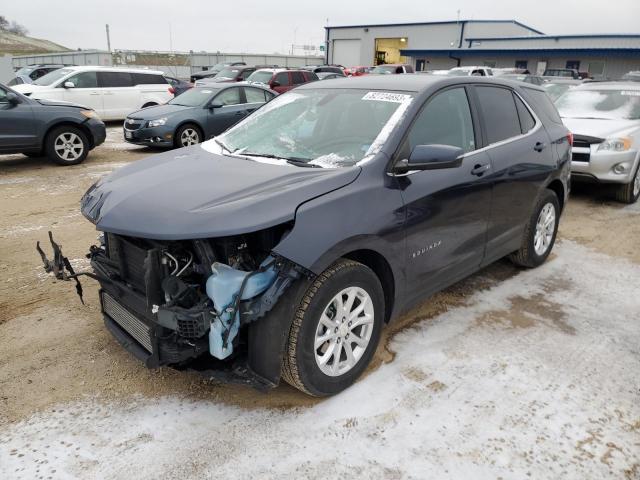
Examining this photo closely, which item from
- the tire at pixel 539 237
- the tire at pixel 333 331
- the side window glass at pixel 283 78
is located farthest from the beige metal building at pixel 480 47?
the tire at pixel 333 331

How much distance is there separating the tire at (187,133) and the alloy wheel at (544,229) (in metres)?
7.91

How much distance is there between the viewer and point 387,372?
319 cm

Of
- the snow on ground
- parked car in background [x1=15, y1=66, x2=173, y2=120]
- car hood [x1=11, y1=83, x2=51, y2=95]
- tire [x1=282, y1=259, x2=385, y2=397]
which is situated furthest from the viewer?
parked car in background [x1=15, y1=66, x2=173, y2=120]

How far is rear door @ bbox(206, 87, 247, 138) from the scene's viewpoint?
11078 millimetres

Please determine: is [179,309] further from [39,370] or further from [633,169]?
[633,169]

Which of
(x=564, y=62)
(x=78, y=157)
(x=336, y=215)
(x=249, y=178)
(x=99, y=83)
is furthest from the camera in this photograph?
(x=564, y=62)

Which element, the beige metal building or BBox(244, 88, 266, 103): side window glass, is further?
the beige metal building

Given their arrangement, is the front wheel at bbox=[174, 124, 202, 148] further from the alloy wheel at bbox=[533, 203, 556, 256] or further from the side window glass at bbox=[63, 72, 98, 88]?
the alloy wheel at bbox=[533, 203, 556, 256]

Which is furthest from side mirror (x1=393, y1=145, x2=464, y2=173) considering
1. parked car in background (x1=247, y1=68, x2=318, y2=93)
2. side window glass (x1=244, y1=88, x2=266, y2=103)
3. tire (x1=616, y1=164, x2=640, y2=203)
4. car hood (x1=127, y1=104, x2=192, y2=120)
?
parked car in background (x1=247, y1=68, x2=318, y2=93)

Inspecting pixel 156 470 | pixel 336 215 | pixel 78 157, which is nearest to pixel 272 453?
pixel 156 470

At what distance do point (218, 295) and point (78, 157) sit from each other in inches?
333

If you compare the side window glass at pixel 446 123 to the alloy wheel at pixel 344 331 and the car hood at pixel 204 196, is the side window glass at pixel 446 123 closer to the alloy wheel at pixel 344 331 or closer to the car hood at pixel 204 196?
the car hood at pixel 204 196

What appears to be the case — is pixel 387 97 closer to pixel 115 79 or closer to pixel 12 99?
pixel 12 99

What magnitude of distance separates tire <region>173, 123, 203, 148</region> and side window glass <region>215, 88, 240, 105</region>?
91 cm
